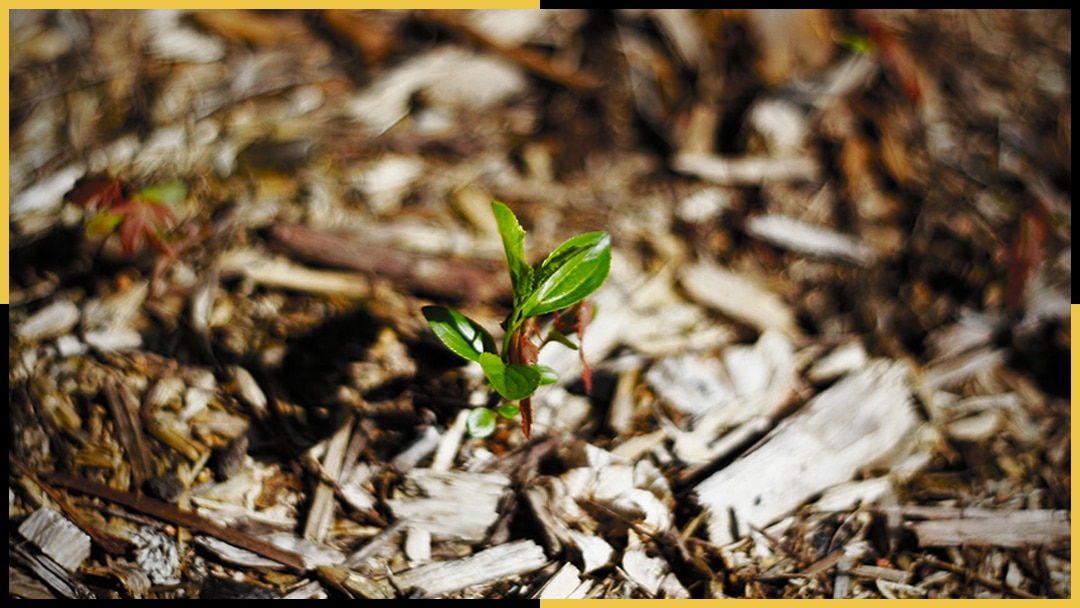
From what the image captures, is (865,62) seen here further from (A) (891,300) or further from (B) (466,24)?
(B) (466,24)

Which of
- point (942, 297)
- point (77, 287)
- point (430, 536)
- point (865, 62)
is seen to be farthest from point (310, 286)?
point (865, 62)

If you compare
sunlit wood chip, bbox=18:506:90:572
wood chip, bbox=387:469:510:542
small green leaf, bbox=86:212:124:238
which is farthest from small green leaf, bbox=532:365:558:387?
small green leaf, bbox=86:212:124:238

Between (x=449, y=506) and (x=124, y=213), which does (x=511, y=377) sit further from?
(x=124, y=213)

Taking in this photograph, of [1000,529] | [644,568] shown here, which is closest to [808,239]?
[1000,529]

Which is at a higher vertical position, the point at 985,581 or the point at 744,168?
the point at 744,168

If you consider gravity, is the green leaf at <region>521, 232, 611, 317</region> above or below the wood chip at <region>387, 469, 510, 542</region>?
above

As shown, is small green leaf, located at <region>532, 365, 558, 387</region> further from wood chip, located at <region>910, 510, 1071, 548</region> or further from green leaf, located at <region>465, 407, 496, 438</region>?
wood chip, located at <region>910, 510, 1071, 548</region>

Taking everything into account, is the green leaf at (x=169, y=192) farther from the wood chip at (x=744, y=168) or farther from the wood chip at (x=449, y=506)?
the wood chip at (x=744, y=168)
